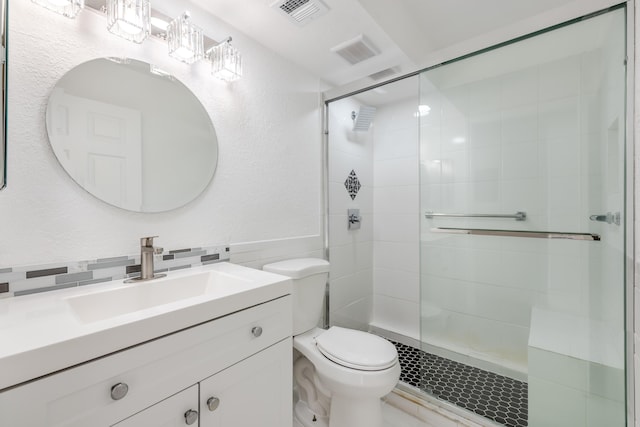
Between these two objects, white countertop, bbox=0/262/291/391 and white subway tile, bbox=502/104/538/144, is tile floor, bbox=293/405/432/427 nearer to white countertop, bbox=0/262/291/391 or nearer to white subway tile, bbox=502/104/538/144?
white countertop, bbox=0/262/291/391

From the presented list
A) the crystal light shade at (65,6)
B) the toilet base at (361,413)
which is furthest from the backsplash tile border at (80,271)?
the toilet base at (361,413)

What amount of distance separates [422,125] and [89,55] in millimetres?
1764

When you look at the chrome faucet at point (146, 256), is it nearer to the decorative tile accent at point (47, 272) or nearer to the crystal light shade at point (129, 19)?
the decorative tile accent at point (47, 272)

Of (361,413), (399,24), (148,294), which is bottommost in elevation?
(361,413)

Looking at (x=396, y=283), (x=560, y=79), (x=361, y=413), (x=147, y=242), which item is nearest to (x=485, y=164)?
(x=560, y=79)

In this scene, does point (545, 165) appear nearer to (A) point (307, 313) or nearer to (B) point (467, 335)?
(B) point (467, 335)

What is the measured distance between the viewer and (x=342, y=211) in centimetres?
227

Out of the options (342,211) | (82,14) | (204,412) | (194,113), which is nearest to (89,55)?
(82,14)

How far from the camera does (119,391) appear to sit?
65 cm

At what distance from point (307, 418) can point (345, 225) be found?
133cm

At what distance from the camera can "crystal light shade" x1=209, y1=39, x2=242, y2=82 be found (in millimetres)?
1363

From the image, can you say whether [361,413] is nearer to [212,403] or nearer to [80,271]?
[212,403]

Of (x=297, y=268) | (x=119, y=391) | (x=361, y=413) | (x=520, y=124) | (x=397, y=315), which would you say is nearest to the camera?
(x=119, y=391)

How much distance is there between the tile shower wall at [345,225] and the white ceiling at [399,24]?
57 cm
